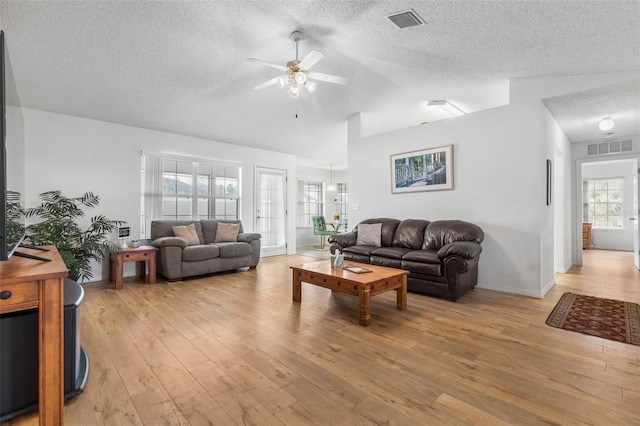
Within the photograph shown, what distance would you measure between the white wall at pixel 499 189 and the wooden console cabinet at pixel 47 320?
437 cm

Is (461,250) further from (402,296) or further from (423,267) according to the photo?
(402,296)

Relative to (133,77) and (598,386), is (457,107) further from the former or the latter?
(133,77)

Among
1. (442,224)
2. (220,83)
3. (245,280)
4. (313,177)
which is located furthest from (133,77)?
(313,177)

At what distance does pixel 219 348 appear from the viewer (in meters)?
2.29

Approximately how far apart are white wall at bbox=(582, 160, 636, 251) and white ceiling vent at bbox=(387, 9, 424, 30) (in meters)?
8.16

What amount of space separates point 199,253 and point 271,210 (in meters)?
2.72

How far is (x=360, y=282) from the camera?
274 centimetres

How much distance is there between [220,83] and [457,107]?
3618mm

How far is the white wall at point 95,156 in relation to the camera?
4.24 metres

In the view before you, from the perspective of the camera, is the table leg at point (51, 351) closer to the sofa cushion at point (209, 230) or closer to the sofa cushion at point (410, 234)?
the sofa cushion at point (410, 234)

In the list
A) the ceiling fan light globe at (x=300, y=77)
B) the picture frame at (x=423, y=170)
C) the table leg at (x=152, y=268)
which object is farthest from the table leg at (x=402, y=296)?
the table leg at (x=152, y=268)

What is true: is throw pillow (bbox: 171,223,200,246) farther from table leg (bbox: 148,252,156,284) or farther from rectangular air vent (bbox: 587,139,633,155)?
rectangular air vent (bbox: 587,139,633,155)

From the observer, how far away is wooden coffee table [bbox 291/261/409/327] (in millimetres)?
2717

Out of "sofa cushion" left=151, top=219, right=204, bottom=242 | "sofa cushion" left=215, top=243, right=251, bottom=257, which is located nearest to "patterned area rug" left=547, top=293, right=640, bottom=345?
"sofa cushion" left=215, top=243, right=251, bottom=257
